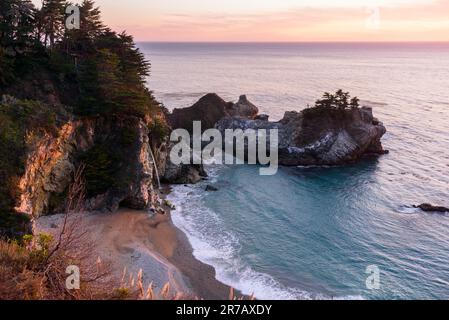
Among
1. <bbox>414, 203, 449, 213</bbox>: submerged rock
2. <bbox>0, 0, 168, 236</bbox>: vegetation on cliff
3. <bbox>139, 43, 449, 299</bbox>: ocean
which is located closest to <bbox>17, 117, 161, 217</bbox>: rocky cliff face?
<bbox>0, 0, 168, 236</bbox>: vegetation on cliff

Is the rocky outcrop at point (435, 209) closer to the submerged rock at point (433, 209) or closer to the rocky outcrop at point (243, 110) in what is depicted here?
the submerged rock at point (433, 209)

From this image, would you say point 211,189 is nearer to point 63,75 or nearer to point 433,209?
point 63,75

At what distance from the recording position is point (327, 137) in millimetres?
56625

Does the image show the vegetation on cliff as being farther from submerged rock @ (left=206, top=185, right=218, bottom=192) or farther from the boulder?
the boulder

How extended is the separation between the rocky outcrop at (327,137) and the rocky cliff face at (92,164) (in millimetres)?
22958

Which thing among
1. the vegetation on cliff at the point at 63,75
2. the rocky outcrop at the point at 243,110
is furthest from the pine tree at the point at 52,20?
the rocky outcrop at the point at 243,110

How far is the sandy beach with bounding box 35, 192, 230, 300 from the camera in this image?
26344 millimetres

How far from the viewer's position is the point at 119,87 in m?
37.3

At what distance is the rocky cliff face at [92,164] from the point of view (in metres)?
31.1

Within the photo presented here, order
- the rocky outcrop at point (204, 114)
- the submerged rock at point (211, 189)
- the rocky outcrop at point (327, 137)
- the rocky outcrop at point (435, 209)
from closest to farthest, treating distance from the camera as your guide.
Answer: the rocky outcrop at point (435, 209) → the submerged rock at point (211, 189) → the rocky outcrop at point (327, 137) → the rocky outcrop at point (204, 114)

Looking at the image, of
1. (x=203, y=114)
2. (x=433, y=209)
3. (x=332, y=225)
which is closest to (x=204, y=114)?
(x=203, y=114)

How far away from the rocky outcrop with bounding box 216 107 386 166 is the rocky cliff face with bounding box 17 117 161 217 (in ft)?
75.3
